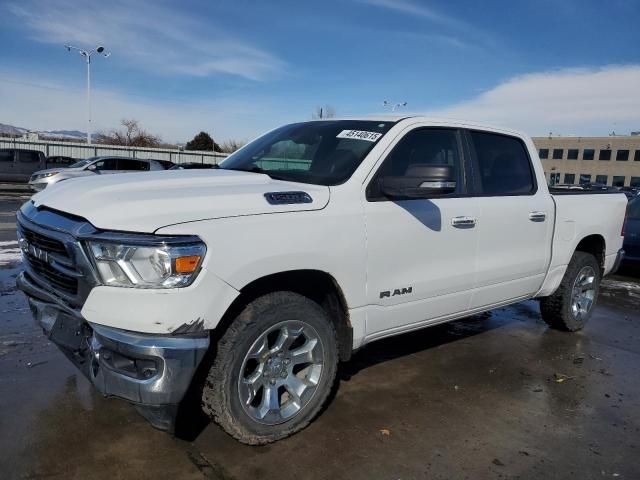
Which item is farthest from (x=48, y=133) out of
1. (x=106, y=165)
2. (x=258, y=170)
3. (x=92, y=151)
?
(x=258, y=170)

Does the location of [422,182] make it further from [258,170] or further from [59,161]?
[59,161]

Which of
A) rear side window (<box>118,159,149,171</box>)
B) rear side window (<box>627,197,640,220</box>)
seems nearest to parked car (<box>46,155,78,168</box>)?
rear side window (<box>118,159,149,171</box>)

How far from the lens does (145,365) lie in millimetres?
2455

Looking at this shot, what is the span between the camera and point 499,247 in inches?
163

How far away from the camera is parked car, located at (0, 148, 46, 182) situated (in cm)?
2378

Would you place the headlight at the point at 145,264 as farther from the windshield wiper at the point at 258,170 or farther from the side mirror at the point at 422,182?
the side mirror at the point at 422,182

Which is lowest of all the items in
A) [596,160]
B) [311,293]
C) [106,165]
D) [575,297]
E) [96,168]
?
[575,297]

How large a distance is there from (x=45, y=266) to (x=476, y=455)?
2672mm

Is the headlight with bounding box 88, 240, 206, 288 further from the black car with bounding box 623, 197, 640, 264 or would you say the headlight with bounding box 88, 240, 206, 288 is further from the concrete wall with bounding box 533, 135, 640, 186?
the concrete wall with bounding box 533, 135, 640, 186

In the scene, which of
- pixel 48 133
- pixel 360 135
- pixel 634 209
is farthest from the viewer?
pixel 48 133

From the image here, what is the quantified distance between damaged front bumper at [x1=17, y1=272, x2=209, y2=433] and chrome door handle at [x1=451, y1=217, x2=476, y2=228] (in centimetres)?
Answer: 201

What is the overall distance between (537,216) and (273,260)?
2.76 m

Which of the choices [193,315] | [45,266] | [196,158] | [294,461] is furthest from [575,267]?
[196,158]

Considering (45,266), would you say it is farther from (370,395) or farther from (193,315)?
(370,395)
